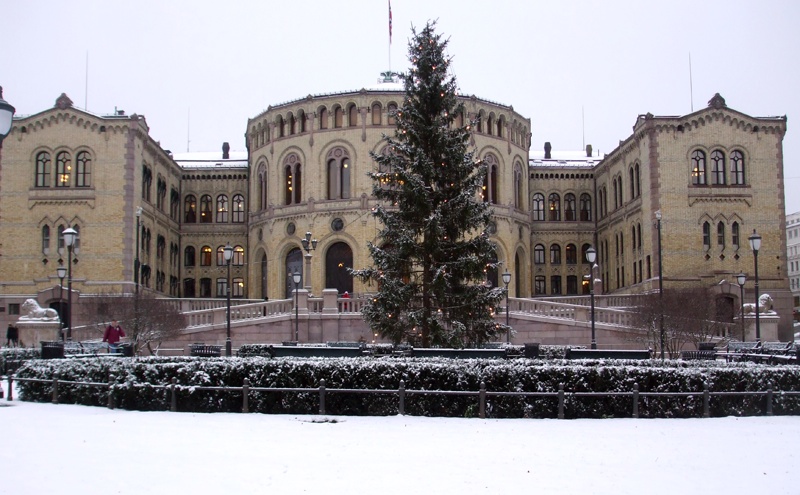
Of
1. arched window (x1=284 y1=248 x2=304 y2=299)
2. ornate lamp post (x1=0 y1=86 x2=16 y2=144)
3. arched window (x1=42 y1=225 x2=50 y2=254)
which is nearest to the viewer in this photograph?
ornate lamp post (x1=0 y1=86 x2=16 y2=144)

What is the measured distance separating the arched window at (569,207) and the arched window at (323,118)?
21246mm

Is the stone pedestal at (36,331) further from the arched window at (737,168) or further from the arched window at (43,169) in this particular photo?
the arched window at (737,168)

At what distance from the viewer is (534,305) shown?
4066 cm

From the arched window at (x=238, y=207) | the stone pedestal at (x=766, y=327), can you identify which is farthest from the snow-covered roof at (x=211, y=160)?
the stone pedestal at (x=766, y=327)

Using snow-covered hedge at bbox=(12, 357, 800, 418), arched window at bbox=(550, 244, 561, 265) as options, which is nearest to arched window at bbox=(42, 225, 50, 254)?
snow-covered hedge at bbox=(12, 357, 800, 418)

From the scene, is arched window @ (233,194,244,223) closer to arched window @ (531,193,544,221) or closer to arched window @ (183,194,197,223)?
arched window @ (183,194,197,223)

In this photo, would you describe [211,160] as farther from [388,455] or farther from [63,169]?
[388,455]

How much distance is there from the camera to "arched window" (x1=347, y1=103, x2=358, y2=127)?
53.1 metres

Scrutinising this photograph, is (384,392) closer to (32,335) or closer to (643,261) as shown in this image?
(32,335)

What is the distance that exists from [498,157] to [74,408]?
41.5 metres

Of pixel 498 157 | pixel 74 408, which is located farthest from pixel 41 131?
pixel 74 408

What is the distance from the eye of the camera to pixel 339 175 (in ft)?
175

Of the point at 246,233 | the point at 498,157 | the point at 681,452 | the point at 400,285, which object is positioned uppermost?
the point at 498,157

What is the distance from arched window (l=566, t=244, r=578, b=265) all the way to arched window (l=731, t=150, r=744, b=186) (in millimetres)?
15586
